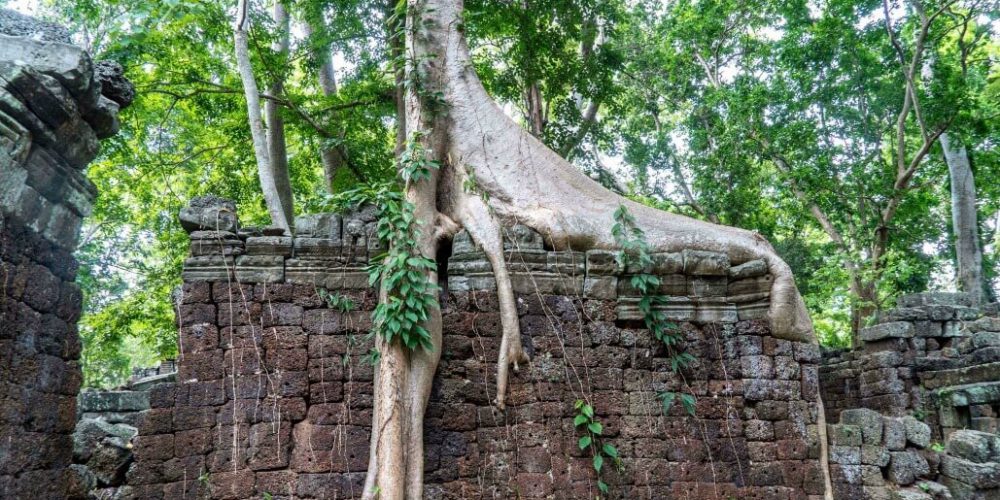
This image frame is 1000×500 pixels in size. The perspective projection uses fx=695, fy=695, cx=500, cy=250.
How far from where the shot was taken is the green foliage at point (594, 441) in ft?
15.9

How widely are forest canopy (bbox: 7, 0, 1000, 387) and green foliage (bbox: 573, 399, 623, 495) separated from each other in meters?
4.07

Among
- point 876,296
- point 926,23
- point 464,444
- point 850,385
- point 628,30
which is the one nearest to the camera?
point 464,444

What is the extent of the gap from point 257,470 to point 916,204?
428 inches

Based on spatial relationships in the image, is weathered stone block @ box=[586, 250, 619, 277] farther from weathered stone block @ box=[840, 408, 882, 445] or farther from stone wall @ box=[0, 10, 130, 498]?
stone wall @ box=[0, 10, 130, 498]

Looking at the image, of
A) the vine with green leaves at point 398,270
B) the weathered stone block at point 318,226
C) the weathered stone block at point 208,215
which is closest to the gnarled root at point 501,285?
the vine with green leaves at point 398,270

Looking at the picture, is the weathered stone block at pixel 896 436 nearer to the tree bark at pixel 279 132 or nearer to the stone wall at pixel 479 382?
the stone wall at pixel 479 382

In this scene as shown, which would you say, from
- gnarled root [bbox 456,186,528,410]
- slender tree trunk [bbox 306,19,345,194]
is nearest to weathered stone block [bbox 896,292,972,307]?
gnarled root [bbox 456,186,528,410]

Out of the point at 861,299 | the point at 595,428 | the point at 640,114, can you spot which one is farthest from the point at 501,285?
the point at 640,114

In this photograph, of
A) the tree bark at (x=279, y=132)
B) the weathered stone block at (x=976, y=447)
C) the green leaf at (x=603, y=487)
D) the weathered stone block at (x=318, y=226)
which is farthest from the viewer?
the tree bark at (x=279, y=132)

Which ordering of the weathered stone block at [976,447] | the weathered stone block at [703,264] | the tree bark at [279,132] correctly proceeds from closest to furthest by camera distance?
the weathered stone block at [976,447] → the weathered stone block at [703,264] → the tree bark at [279,132]

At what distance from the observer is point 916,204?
11195 millimetres

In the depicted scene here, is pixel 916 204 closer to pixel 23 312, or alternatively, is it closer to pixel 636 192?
pixel 636 192

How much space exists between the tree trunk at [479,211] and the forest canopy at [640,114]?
5.40 ft

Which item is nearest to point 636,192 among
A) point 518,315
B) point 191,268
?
point 518,315
